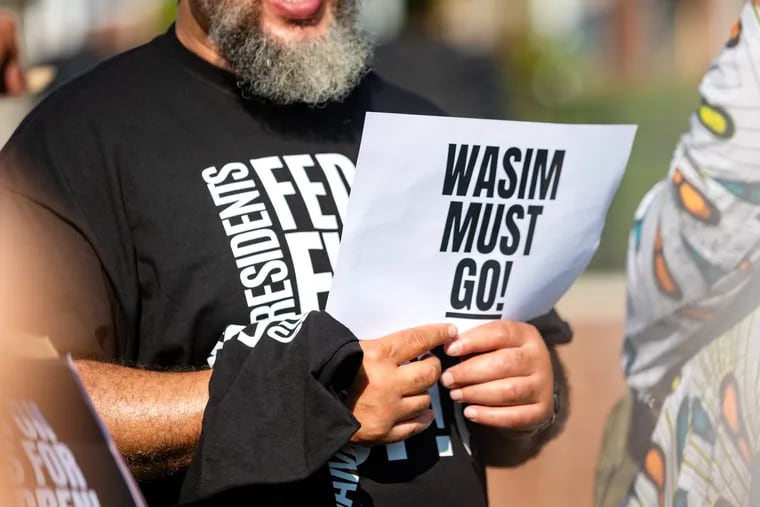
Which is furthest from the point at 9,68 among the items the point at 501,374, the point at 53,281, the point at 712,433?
the point at 712,433

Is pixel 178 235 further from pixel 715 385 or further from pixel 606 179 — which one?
pixel 715 385

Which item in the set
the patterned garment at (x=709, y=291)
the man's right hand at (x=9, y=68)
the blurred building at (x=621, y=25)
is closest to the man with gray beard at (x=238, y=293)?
the patterned garment at (x=709, y=291)

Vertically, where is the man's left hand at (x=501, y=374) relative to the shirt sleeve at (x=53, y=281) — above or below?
below

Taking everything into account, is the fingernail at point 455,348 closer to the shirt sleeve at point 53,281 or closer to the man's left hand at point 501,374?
the man's left hand at point 501,374

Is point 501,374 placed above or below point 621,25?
above

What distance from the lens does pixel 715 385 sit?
2.47m

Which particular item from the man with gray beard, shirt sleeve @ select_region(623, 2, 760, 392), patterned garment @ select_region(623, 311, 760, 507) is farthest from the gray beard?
patterned garment @ select_region(623, 311, 760, 507)

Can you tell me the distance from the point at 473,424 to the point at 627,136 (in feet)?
2.24

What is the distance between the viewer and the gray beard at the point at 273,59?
102 inches

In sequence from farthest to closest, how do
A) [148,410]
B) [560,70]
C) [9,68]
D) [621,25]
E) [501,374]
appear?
1. [621,25]
2. [560,70]
3. [9,68]
4. [501,374]
5. [148,410]

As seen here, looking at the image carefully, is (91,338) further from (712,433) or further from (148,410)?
(712,433)

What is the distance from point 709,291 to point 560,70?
13820 millimetres

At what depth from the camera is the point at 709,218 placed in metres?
2.44

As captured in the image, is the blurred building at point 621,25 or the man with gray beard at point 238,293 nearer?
the man with gray beard at point 238,293
